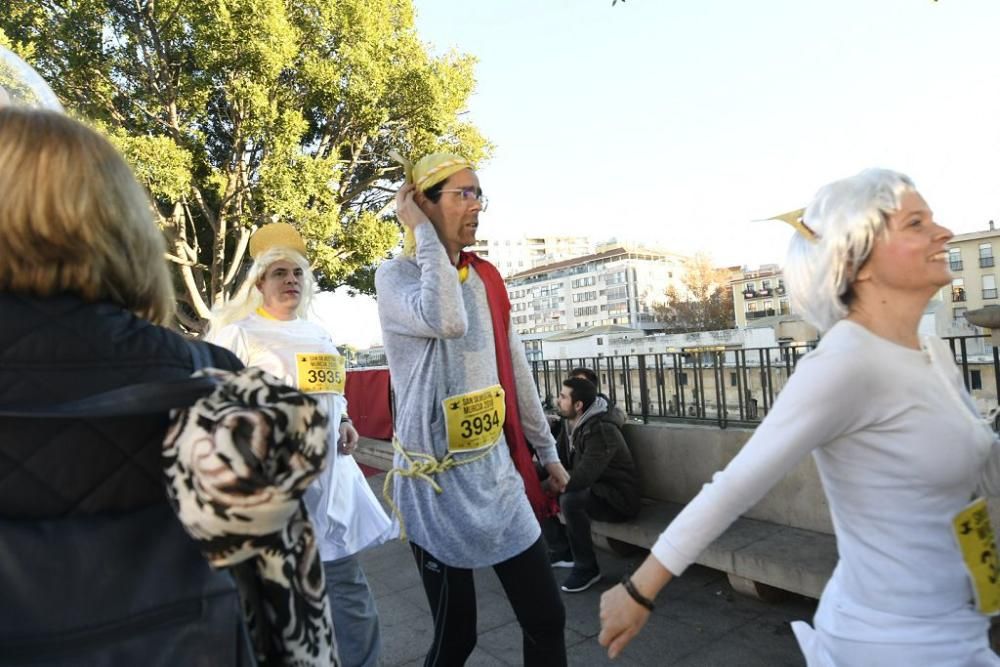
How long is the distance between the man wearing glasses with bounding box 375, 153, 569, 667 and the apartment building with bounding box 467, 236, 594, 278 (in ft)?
513

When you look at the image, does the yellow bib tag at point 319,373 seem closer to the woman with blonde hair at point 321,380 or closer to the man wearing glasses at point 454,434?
the woman with blonde hair at point 321,380

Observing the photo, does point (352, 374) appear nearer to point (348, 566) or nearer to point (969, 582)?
point (348, 566)

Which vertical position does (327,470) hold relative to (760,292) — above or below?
below

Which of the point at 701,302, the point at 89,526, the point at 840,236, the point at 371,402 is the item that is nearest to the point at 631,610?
the point at 840,236

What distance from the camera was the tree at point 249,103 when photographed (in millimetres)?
13539

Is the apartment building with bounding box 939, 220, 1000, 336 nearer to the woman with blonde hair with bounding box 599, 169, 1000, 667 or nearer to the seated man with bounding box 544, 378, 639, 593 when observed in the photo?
the seated man with bounding box 544, 378, 639, 593

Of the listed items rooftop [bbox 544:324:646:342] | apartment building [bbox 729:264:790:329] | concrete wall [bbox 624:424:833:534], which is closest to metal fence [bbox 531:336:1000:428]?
concrete wall [bbox 624:424:833:534]

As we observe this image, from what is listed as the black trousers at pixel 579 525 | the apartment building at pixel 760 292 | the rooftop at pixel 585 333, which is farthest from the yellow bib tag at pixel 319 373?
the apartment building at pixel 760 292

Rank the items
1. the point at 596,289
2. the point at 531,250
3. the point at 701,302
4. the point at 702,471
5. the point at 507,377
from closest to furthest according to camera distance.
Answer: the point at 507,377
the point at 702,471
the point at 701,302
the point at 596,289
the point at 531,250

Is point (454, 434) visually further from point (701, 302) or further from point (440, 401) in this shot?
point (701, 302)

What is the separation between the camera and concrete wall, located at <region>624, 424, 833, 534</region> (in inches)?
183

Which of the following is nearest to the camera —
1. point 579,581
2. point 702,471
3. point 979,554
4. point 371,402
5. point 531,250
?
point 979,554

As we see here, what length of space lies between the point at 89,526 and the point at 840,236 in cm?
173

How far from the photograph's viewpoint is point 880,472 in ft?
5.52
